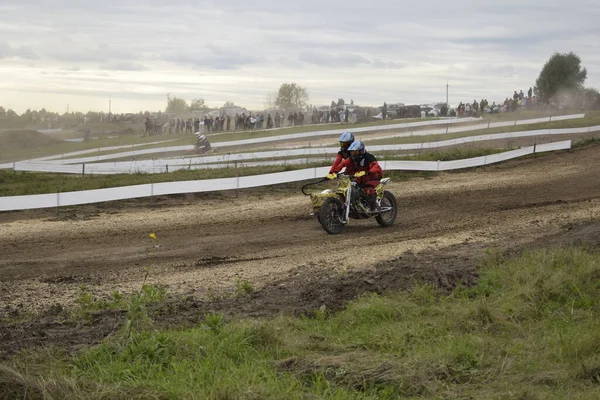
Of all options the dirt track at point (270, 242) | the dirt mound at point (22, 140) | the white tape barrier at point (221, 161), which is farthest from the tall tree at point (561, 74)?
the dirt track at point (270, 242)

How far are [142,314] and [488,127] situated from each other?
37.2m

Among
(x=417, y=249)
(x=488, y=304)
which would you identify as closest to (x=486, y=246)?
(x=417, y=249)

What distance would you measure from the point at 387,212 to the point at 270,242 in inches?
118

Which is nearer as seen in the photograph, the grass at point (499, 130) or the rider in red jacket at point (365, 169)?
the rider in red jacket at point (365, 169)

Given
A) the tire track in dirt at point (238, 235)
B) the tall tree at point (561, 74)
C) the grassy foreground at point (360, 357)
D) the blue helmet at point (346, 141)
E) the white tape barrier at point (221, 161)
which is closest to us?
the grassy foreground at point (360, 357)

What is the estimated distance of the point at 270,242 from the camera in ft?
47.0

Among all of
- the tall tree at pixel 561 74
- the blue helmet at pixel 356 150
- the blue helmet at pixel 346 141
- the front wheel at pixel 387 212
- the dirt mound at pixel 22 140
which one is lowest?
the front wheel at pixel 387 212

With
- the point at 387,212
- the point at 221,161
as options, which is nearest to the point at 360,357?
the point at 387,212

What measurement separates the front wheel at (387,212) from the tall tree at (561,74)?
5000 cm

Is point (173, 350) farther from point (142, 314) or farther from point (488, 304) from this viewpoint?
point (488, 304)

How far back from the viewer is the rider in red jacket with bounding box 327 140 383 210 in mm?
15125

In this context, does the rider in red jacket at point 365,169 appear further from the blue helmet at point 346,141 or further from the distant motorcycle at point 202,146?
the distant motorcycle at point 202,146

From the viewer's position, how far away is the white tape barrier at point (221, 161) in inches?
1016

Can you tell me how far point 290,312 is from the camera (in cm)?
852
